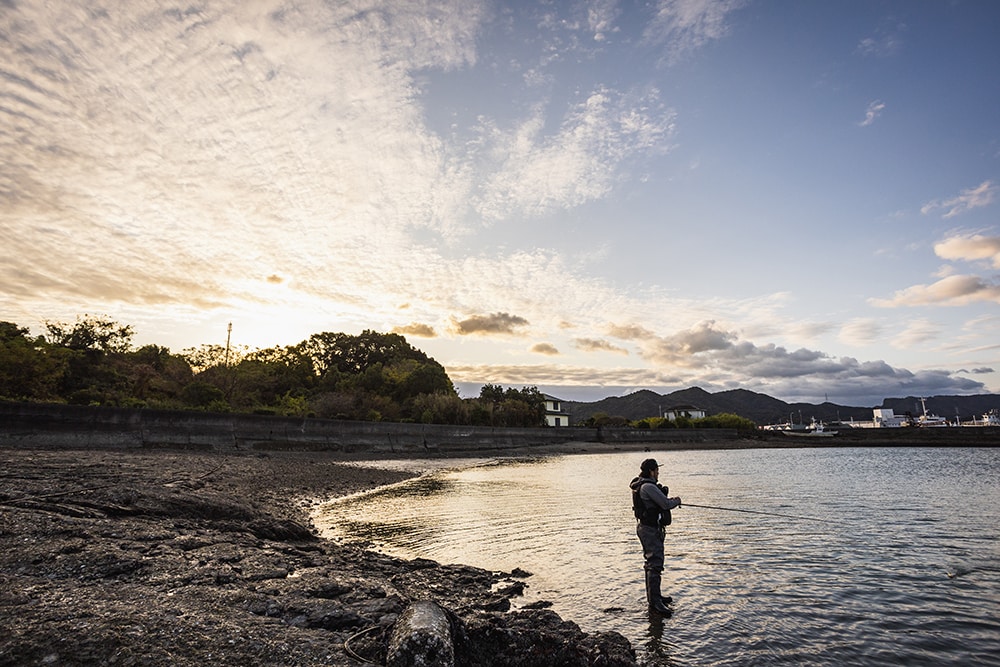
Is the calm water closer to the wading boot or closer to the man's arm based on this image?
the wading boot

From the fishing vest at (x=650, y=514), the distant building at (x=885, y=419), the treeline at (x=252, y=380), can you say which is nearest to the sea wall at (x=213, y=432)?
the treeline at (x=252, y=380)

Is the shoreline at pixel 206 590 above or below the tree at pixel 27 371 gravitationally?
below

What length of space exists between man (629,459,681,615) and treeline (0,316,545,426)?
31927 mm

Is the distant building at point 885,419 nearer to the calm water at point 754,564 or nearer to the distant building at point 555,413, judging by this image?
the distant building at point 555,413

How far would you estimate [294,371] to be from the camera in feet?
224

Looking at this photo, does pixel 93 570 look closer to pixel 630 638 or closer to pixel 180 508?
pixel 180 508

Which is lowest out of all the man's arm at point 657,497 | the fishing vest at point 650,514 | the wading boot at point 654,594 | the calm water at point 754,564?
the calm water at point 754,564

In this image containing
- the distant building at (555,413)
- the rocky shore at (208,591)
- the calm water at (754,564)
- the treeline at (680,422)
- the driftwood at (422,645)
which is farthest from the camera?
the distant building at (555,413)

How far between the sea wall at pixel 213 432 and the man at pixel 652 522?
21.1 meters

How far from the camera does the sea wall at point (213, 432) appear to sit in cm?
1822

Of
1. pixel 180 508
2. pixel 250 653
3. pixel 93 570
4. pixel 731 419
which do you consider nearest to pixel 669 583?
pixel 250 653

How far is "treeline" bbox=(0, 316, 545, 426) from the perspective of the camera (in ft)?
98.6

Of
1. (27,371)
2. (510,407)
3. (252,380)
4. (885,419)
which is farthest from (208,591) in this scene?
(885,419)

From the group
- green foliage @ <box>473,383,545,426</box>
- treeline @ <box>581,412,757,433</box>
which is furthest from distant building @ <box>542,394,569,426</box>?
green foliage @ <box>473,383,545,426</box>
